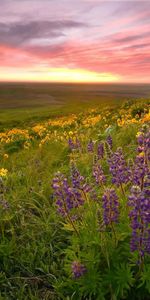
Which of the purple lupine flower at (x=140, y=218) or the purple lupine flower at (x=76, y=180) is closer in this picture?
the purple lupine flower at (x=140, y=218)

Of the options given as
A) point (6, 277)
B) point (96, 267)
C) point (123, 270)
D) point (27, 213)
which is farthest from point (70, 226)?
point (27, 213)

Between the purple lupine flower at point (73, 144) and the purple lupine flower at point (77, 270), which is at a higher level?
the purple lupine flower at point (73, 144)

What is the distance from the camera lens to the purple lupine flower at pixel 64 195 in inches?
120

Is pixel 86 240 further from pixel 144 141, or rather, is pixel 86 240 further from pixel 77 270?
pixel 144 141

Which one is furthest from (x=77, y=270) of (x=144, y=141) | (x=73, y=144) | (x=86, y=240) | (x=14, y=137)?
(x=14, y=137)

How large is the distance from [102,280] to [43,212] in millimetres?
1696

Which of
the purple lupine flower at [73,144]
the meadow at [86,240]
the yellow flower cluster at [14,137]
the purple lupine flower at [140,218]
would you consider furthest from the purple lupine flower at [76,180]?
the yellow flower cluster at [14,137]

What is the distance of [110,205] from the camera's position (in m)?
2.87

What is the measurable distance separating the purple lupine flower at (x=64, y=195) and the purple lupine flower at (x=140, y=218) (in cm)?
64

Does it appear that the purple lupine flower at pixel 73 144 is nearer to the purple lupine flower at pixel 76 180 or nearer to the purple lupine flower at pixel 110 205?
the purple lupine flower at pixel 76 180

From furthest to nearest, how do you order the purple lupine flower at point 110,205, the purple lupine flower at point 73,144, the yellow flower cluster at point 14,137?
the yellow flower cluster at point 14,137 < the purple lupine flower at point 73,144 < the purple lupine flower at point 110,205

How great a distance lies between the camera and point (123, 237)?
314 cm

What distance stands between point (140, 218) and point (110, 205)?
29cm

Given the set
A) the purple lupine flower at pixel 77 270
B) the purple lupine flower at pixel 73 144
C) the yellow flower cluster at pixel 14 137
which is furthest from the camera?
the yellow flower cluster at pixel 14 137
